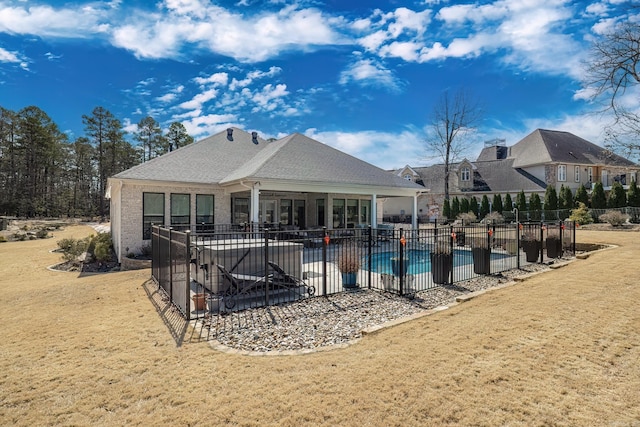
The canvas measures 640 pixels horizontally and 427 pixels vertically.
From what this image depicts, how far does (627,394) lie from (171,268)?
711cm

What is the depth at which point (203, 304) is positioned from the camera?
21.0 ft

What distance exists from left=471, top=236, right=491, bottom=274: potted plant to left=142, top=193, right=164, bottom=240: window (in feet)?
41.1

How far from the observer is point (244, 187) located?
47.0ft

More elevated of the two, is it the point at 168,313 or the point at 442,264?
the point at 442,264

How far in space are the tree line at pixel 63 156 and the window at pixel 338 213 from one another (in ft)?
108

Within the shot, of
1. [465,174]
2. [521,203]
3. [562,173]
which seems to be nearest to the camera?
[521,203]

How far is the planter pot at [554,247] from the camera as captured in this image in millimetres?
12336

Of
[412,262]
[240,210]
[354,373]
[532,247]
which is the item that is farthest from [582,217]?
[354,373]

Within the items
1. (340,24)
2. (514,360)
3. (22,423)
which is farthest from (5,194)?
(514,360)

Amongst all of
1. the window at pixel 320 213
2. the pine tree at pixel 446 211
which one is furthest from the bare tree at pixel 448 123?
the window at pixel 320 213

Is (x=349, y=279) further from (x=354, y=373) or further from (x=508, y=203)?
(x=508, y=203)

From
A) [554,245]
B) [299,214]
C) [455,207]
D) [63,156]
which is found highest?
[63,156]

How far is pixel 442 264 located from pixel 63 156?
63.7 m

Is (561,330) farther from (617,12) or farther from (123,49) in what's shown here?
(123,49)
